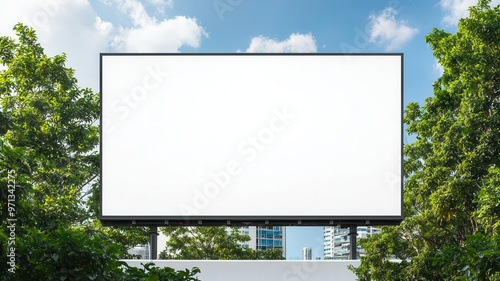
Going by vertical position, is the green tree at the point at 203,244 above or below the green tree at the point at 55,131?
below

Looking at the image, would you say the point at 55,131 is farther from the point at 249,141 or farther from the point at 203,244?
the point at 203,244

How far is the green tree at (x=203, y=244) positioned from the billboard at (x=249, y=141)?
8.53 metres

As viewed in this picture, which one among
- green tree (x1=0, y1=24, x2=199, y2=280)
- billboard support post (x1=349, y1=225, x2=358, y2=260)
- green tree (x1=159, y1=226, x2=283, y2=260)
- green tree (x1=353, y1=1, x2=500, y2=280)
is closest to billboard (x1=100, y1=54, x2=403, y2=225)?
billboard support post (x1=349, y1=225, x2=358, y2=260)

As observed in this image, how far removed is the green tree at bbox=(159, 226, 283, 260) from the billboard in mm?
8533

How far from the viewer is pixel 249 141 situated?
898 cm

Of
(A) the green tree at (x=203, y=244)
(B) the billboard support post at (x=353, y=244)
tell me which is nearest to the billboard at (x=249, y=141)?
(B) the billboard support post at (x=353, y=244)

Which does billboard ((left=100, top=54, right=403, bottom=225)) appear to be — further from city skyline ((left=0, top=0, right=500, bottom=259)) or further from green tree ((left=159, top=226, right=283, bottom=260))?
green tree ((left=159, top=226, right=283, bottom=260))

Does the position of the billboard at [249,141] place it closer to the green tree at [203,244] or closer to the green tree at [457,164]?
the green tree at [457,164]

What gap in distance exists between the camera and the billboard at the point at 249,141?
8.95 metres

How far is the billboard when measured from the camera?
8953 millimetres

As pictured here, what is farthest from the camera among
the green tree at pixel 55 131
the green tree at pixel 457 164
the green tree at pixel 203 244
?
the green tree at pixel 203 244

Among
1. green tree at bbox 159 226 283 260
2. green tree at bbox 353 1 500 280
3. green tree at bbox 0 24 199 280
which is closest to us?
green tree at bbox 353 1 500 280

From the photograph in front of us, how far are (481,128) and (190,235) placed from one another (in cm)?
1064

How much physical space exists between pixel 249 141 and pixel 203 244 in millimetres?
9161
